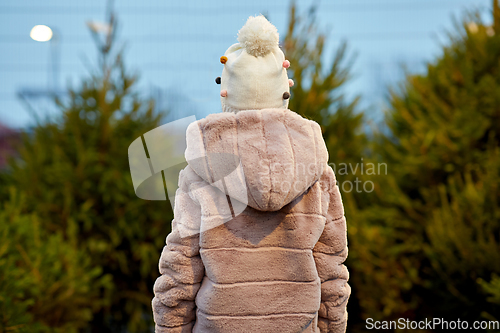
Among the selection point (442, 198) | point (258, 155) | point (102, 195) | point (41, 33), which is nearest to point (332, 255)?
point (258, 155)

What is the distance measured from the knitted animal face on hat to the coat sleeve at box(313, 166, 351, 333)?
0.36 m

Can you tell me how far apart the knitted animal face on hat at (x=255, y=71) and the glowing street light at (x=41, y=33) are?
286 cm

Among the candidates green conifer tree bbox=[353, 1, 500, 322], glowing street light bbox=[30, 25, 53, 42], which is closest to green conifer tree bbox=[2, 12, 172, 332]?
glowing street light bbox=[30, 25, 53, 42]

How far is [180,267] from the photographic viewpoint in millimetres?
1359

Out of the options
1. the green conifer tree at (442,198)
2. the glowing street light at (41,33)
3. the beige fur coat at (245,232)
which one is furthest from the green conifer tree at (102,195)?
the beige fur coat at (245,232)

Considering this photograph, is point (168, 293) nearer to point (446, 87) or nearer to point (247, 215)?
point (247, 215)

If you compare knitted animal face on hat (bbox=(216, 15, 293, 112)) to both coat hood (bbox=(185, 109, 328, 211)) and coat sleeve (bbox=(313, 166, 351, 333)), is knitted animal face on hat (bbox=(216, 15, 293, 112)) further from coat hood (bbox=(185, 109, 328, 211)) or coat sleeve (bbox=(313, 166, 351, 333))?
coat sleeve (bbox=(313, 166, 351, 333))

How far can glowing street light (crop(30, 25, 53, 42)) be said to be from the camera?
11.6 ft

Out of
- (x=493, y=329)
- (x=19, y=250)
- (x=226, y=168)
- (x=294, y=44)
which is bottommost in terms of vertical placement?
(x=493, y=329)

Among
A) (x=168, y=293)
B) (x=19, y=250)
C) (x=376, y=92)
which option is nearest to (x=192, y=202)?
(x=168, y=293)

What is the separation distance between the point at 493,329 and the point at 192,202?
87.8 inches

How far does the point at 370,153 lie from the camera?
155 inches

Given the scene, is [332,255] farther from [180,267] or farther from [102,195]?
[102,195]

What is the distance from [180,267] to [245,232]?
A: 0.25 meters
